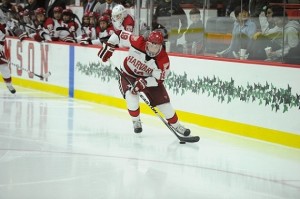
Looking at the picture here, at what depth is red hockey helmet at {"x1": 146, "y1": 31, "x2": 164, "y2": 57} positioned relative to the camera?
6777 mm

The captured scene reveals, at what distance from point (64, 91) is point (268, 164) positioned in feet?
17.1

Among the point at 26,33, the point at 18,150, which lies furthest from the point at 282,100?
the point at 26,33

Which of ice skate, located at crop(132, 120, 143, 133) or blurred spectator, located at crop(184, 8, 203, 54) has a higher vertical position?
blurred spectator, located at crop(184, 8, 203, 54)

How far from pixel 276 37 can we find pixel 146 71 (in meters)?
1.34

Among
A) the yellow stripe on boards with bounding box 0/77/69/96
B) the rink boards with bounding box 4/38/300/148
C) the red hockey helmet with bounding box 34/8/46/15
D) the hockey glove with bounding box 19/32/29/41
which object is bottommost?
the yellow stripe on boards with bounding box 0/77/69/96

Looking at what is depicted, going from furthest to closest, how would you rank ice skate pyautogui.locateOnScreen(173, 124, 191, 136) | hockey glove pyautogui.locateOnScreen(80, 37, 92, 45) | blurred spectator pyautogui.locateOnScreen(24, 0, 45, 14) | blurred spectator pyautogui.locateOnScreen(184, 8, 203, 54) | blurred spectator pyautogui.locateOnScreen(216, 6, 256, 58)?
blurred spectator pyautogui.locateOnScreen(24, 0, 45, 14), hockey glove pyautogui.locateOnScreen(80, 37, 92, 45), blurred spectator pyautogui.locateOnScreen(184, 8, 203, 54), blurred spectator pyautogui.locateOnScreen(216, 6, 256, 58), ice skate pyautogui.locateOnScreen(173, 124, 191, 136)

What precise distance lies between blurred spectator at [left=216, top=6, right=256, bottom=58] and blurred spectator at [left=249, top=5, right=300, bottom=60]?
0.12 metres

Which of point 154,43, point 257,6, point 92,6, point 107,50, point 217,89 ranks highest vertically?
point 257,6

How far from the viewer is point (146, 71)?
727cm

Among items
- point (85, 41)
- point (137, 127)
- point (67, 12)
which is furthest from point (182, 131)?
point (67, 12)

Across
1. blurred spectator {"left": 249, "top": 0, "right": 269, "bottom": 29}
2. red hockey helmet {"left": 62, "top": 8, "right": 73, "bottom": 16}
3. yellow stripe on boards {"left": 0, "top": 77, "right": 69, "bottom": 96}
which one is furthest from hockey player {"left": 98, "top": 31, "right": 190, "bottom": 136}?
red hockey helmet {"left": 62, "top": 8, "right": 73, "bottom": 16}

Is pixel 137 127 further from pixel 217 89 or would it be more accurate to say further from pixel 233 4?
pixel 233 4

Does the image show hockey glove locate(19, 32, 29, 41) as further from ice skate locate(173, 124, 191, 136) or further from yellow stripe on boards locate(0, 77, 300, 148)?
ice skate locate(173, 124, 191, 136)

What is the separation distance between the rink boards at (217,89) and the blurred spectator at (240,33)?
0.51ft
